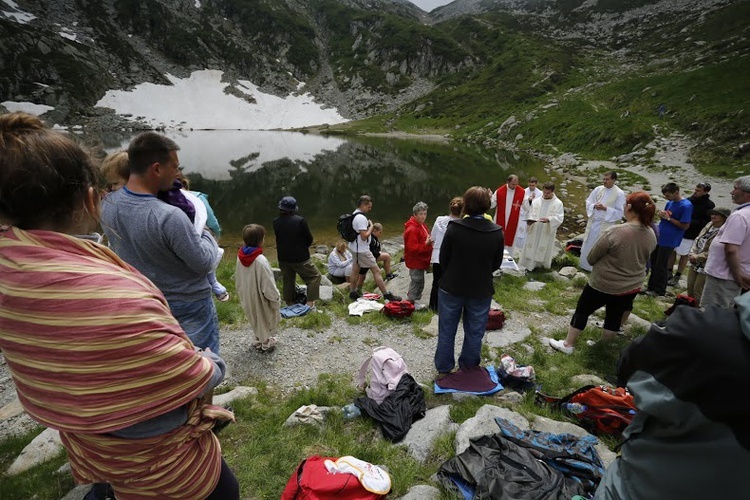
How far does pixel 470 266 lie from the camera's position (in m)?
4.98

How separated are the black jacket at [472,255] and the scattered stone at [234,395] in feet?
10.5

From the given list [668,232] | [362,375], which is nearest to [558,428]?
[362,375]

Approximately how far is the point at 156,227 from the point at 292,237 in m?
4.48

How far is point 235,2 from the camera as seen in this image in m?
147

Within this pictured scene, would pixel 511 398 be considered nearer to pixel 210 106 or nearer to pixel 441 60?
pixel 210 106

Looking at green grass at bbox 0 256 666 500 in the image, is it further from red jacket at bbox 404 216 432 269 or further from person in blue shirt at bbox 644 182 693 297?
person in blue shirt at bbox 644 182 693 297

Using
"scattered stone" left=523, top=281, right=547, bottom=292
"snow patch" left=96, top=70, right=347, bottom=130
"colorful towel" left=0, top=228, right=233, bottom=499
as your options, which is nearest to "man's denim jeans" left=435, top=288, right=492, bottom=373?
"colorful towel" left=0, top=228, right=233, bottom=499

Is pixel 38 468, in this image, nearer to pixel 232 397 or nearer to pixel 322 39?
pixel 232 397

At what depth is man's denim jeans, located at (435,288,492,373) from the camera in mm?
5211

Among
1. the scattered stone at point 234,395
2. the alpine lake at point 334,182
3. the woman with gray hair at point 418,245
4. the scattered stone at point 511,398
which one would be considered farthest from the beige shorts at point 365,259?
the alpine lake at point 334,182

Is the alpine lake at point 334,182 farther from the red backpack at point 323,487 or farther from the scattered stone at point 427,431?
the red backpack at point 323,487

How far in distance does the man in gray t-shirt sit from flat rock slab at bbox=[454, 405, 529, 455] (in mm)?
3164

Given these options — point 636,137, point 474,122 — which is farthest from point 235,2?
point 636,137

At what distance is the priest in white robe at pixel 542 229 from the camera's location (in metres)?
9.95
